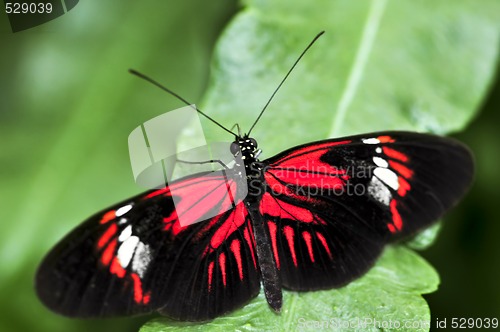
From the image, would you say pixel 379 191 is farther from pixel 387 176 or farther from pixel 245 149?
pixel 245 149

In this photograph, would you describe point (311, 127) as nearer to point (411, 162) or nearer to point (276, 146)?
point (276, 146)

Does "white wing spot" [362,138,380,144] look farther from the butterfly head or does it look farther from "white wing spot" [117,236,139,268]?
"white wing spot" [117,236,139,268]

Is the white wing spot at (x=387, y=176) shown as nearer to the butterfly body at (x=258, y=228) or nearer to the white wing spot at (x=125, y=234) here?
the butterfly body at (x=258, y=228)

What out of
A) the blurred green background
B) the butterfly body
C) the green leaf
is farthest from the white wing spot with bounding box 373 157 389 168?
the blurred green background

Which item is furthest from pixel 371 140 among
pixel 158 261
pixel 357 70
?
pixel 158 261

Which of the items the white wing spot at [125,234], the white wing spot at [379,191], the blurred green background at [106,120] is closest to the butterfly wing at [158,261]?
the white wing spot at [125,234]

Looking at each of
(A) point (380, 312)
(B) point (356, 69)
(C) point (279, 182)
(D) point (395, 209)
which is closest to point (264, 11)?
(B) point (356, 69)
